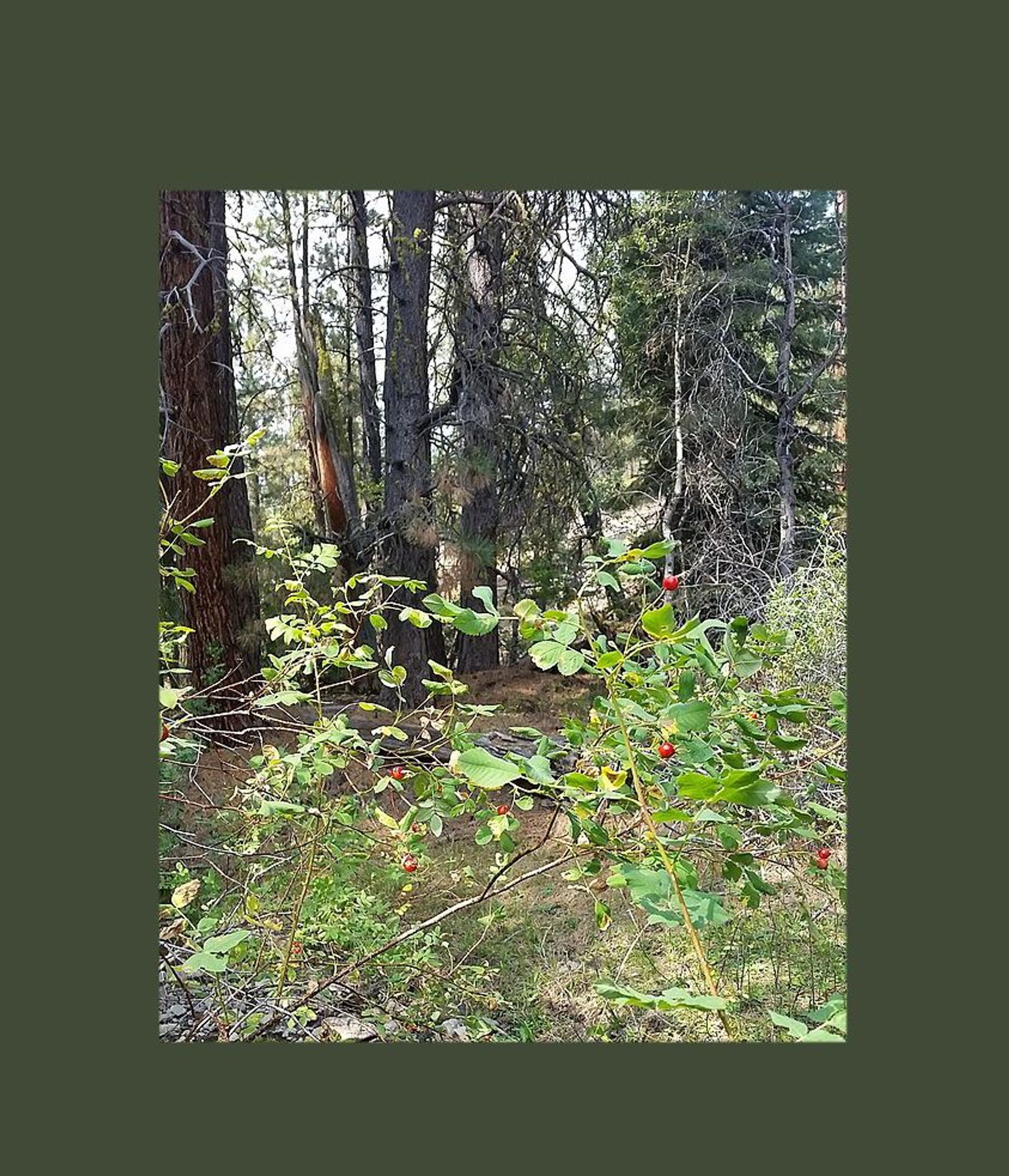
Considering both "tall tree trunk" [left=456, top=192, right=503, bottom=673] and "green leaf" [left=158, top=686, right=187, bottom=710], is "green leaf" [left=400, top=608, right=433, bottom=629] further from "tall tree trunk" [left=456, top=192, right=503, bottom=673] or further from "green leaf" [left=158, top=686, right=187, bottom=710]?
"tall tree trunk" [left=456, top=192, right=503, bottom=673]

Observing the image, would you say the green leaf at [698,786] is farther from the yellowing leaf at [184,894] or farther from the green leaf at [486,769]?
the yellowing leaf at [184,894]

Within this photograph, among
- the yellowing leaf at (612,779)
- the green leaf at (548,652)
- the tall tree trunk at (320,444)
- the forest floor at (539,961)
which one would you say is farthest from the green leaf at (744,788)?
the tall tree trunk at (320,444)

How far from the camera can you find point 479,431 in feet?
7.89

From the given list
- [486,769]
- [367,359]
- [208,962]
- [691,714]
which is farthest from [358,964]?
[367,359]

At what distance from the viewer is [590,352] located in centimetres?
236

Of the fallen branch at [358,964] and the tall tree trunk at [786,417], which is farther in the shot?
the tall tree trunk at [786,417]

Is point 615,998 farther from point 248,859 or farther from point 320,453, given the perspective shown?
point 320,453

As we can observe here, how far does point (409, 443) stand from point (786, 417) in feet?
2.96

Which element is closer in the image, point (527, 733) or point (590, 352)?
point (527, 733)

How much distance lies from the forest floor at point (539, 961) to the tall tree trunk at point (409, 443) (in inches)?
10.2

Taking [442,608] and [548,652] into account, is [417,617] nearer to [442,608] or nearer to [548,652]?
[442,608]

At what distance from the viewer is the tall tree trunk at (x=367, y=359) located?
236 cm

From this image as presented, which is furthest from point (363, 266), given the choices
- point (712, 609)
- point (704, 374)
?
point (712, 609)

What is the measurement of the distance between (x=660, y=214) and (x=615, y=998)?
5.67 feet
